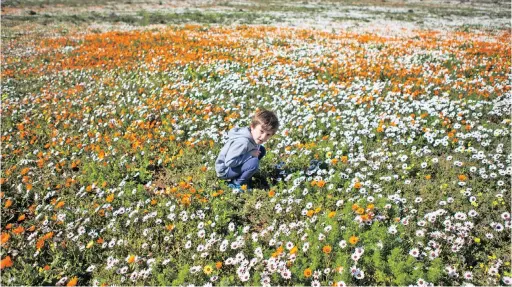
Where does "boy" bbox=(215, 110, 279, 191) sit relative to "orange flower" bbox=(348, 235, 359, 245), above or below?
above

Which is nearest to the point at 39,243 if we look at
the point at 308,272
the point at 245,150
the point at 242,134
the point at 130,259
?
the point at 130,259

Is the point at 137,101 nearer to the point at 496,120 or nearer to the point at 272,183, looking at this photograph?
the point at 272,183

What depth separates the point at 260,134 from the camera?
215 inches

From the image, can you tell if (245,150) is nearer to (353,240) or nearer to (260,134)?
(260,134)

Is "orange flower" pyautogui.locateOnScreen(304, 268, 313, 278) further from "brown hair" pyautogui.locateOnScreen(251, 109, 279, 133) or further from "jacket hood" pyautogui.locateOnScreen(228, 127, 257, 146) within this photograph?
"jacket hood" pyautogui.locateOnScreen(228, 127, 257, 146)

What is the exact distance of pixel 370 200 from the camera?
5.05m

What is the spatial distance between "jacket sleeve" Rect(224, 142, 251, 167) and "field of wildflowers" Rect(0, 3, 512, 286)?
1.71 feet

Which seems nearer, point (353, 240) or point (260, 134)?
point (353, 240)

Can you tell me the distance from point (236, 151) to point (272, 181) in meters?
0.98

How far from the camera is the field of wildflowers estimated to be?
13.6ft

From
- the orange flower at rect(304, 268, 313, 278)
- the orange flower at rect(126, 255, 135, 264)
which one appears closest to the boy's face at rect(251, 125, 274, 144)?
the orange flower at rect(304, 268, 313, 278)

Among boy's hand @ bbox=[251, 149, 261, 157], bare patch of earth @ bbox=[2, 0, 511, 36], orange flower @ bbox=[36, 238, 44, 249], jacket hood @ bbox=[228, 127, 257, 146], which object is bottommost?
orange flower @ bbox=[36, 238, 44, 249]

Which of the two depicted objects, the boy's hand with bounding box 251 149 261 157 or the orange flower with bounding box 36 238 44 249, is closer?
the orange flower with bounding box 36 238 44 249

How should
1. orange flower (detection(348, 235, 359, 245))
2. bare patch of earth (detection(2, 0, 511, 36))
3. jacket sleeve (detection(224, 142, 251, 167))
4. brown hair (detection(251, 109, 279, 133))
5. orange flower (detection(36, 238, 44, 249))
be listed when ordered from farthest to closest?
bare patch of earth (detection(2, 0, 511, 36)) < jacket sleeve (detection(224, 142, 251, 167)) < brown hair (detection(251, 109, 279, 133)) < orange flower (detection(36, 238, 44, 249)) < orange flower (detection(348, 235, 359, 245))
